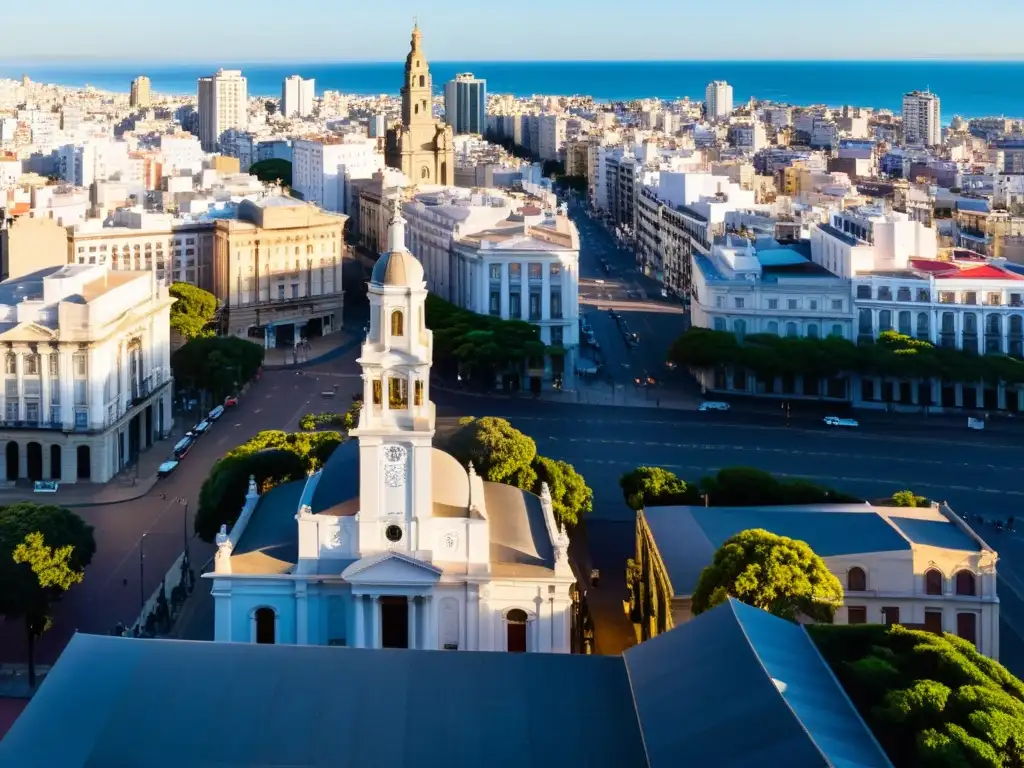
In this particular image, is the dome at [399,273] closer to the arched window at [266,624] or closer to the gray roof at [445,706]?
the arched window at [266,624]

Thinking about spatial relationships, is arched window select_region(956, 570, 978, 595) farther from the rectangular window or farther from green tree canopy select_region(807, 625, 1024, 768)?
the rectangular window

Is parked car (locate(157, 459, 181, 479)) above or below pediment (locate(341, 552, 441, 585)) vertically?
below

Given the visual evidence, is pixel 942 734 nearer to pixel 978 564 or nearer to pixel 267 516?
pixel 978 564

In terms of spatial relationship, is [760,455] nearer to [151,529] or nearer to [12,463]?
[151,529]

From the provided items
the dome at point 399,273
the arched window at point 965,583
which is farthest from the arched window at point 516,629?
the arched window at point 965,583

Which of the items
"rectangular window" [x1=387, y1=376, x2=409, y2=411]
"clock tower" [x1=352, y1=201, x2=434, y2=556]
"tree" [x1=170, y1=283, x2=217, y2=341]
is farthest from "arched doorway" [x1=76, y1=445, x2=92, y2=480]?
"rectangular window" [x1=387, y1=376, x2=409, y2=411]
